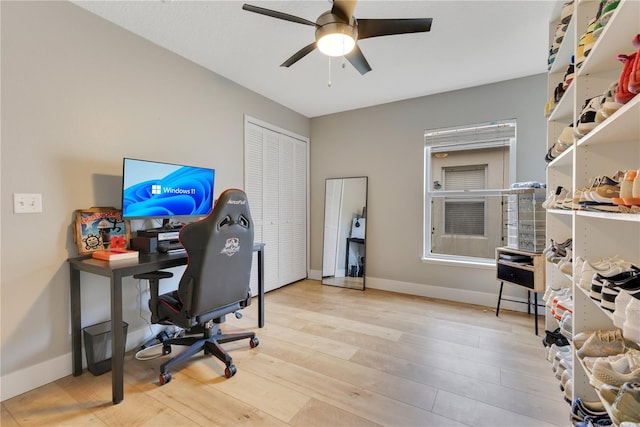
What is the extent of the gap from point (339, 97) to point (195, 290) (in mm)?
2813

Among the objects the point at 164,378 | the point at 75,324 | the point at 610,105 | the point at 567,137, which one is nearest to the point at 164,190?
the point at 75,324

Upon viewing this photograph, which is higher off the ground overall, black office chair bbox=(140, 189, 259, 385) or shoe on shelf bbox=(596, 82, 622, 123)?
shoe on shelf bbox=(596, 82, 622, 123)

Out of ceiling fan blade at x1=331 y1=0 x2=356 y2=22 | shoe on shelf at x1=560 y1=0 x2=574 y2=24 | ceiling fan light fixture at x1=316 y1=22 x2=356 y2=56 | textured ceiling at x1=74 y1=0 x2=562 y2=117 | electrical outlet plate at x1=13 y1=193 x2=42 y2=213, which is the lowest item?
electrical outlet plate at x1=13 y1=193 x2=42 y2=213

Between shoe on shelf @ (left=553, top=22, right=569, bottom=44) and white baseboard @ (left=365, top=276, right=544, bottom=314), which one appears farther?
white baseboard @ (left=365, top=276, right=544, bottom=314)

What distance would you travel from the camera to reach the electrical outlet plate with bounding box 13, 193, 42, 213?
5.57ft

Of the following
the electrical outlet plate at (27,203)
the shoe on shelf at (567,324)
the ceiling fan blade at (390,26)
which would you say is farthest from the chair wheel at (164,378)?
the ceiling fan blade at (390,26)

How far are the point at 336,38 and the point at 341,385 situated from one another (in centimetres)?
212

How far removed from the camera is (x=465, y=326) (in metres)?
2.64

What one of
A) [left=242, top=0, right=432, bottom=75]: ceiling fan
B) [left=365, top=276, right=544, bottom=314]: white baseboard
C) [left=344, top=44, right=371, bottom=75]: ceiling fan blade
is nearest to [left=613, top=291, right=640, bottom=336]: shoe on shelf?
[left=242, top=0, right=432, bottom=75]: ceiling fan

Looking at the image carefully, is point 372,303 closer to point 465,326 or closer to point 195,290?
point 465,326

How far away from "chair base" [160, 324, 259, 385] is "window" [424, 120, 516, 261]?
2.52 metres

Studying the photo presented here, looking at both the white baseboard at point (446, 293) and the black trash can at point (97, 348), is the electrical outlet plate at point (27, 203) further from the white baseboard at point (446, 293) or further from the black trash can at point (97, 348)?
the white baseboard at point (446, 293)

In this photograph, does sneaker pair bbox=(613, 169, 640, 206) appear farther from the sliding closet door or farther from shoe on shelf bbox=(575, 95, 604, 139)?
the sliding closet door

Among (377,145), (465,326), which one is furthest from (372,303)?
(377,145)
